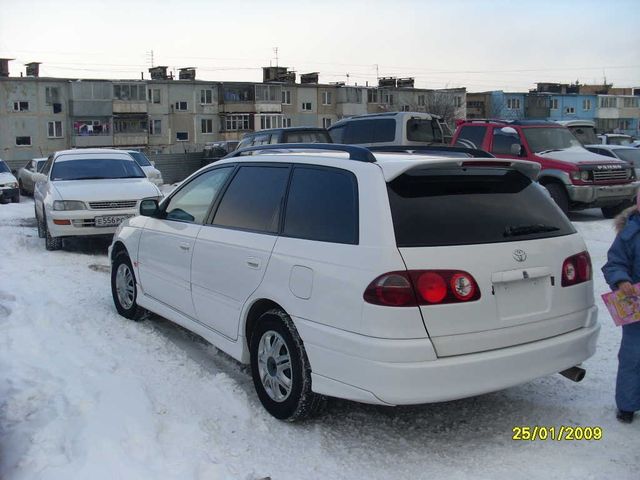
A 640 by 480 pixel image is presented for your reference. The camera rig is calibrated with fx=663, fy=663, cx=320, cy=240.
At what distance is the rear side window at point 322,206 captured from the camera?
3875 millimetres

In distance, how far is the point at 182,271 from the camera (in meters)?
5.35

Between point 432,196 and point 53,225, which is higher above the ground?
point 432,196

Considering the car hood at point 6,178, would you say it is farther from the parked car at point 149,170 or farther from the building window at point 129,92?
the building window at point 129,92

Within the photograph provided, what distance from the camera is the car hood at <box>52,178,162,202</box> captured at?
1035 centimetres

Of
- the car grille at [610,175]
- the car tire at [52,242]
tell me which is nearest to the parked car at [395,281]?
the car tire at [52,242]

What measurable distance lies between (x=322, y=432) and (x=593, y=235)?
9023 millimetres

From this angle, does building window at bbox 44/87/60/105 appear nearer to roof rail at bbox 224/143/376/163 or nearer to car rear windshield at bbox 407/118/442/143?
car rear windshield at bbox 407/118/442/143

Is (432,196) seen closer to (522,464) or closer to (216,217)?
(522,464)

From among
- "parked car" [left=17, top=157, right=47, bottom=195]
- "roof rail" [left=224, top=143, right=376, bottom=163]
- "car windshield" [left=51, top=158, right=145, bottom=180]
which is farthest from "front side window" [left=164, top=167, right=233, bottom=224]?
"parked car" [left=17, top=157, right=47, bottom=195]

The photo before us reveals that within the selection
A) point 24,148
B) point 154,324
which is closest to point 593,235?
point 154,324

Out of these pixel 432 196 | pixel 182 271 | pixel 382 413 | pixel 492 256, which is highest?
pixel 432 196

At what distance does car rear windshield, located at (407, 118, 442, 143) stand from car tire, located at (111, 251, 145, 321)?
31.4 feet

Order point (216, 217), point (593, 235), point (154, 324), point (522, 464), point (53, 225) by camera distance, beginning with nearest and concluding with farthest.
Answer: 1. point (522, 464)
2. point (216, 217)
3. point (154, 324)
4. point (53, 225)
5. point (593, 235)
